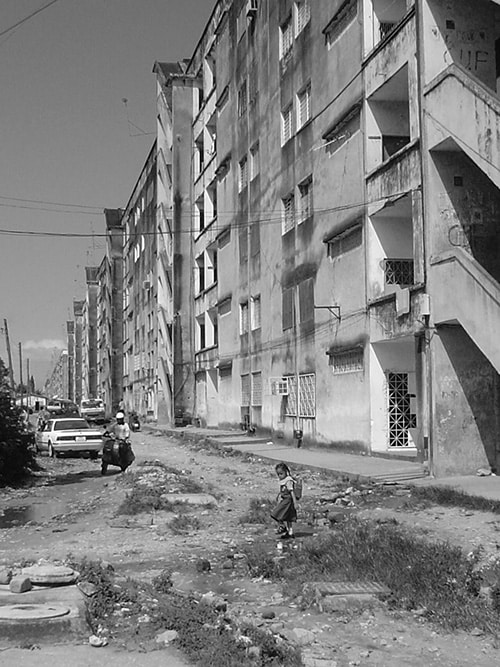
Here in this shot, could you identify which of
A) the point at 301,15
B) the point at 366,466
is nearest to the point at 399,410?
the point at 366,466

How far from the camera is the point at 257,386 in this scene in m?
37.3

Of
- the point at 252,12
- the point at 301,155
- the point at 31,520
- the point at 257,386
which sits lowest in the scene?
the point at 31,520

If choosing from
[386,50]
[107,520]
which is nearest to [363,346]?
[386,50]

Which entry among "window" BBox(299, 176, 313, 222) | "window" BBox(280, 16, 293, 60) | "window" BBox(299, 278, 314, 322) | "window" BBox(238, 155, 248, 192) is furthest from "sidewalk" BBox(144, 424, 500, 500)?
"window" BBox(280, 16, 293, 60)

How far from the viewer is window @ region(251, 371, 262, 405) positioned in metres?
36.9

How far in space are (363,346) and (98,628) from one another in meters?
17.7

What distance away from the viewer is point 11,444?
2039 centimetres

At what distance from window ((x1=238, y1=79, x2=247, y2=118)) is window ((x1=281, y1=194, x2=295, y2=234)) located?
9.13 metres

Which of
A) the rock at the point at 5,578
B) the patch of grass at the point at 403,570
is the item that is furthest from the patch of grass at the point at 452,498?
the rock at the point at 5,578

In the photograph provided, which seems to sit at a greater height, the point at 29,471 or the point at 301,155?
the point at 301,155

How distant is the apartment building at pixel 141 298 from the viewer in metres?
65.4

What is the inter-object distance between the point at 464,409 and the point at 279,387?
1428cm

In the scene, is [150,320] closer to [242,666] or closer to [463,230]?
[463,230]

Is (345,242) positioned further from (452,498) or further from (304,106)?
(452,498)
